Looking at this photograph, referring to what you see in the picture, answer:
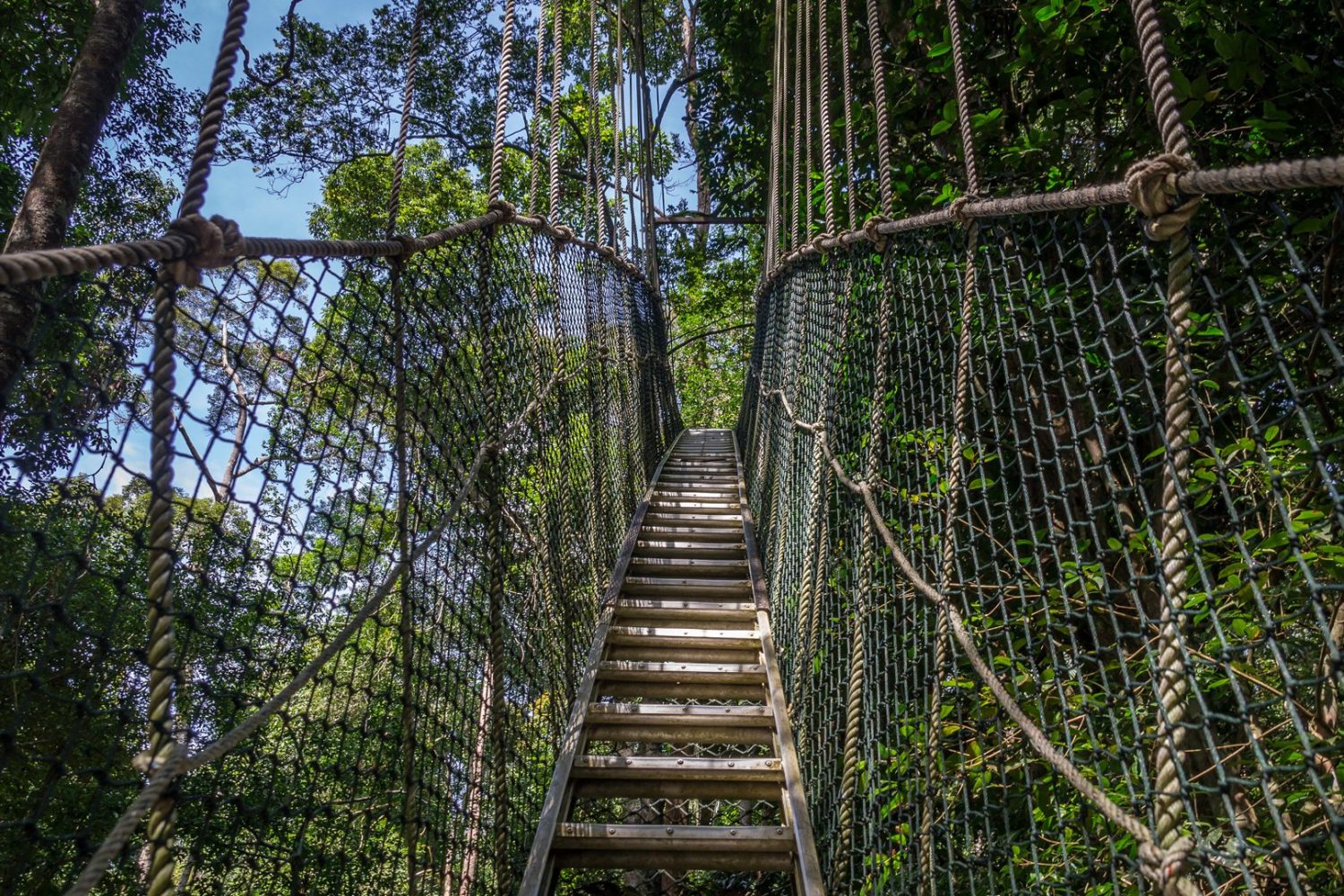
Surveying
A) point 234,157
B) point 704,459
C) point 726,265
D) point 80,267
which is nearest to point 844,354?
point 80,267

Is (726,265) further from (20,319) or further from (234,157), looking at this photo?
(20,319)

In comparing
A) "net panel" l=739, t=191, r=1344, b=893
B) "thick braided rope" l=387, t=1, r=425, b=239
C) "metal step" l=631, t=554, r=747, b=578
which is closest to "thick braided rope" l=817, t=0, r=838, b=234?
"net panel" l=739, t=191, r=1344, b=893

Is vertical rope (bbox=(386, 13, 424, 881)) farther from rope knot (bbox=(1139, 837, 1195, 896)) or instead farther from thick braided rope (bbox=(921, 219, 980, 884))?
rope knot (bbox=(1139, 837, 1195, 896))

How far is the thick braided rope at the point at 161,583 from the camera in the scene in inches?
34.6

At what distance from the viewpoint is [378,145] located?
9.13 meters

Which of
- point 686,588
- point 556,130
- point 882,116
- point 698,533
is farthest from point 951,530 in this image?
point 698,533

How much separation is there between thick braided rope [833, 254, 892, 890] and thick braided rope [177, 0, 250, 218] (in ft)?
4.77

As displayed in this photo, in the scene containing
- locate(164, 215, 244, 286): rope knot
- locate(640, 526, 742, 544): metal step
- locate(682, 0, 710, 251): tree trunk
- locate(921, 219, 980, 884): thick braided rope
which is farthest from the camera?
locate(682, 0, 710, 251): tree trunk

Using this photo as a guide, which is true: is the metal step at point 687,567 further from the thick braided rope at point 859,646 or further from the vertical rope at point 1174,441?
the vertical rope at point 1174,441

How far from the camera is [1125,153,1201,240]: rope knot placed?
88cm

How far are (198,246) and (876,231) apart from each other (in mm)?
1566

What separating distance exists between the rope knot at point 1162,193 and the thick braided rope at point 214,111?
42.2 inches

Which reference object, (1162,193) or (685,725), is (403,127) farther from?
(685,725)

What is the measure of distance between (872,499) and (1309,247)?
39.5 inches
